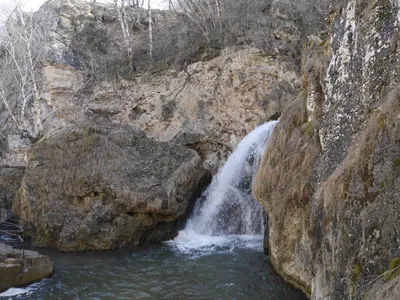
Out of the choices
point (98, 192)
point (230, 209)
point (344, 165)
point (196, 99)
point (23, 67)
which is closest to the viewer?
point (344, 165)

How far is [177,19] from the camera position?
21.3 m

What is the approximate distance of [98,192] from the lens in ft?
38.8

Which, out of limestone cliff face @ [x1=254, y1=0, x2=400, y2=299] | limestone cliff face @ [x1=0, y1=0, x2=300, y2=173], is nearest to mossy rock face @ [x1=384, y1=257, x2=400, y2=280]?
limestone cliff face @ [x1=254, y1=0, x2=400, y2=299]

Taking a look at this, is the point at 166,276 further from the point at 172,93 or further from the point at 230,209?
the point at 172,93

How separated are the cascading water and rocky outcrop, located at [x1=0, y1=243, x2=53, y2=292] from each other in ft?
13.0

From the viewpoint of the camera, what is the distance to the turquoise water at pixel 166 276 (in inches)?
305

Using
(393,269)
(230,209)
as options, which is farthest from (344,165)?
(230,209)

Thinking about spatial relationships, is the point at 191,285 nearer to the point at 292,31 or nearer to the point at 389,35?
the point at 389,35

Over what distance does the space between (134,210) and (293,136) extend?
6.16 metres

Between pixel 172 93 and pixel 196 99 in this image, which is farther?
pixel 172 93

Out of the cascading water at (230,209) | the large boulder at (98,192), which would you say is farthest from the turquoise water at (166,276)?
the cascading water at (230,209)

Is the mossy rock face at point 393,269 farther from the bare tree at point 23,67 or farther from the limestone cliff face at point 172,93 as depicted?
the bare tree at point 23,67

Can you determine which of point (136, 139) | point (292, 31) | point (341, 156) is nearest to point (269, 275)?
point (341, 156)

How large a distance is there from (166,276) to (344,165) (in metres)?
5.59
